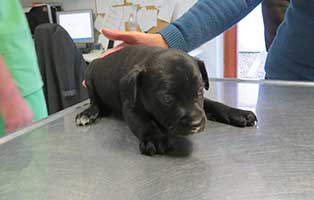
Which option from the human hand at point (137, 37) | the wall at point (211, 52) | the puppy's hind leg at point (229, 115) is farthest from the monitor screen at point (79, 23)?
the puppy's hind leg at point (229, 115)

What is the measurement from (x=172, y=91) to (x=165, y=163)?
0.11 m

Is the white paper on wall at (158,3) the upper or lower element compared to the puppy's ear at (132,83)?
lower

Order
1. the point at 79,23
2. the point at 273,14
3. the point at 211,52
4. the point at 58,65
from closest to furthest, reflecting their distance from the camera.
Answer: the point at 273,14
the point at 58,65
the point at 211,52
the point at 79,23

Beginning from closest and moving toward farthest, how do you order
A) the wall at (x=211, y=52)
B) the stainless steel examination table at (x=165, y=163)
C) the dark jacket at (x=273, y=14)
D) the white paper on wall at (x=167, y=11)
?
the stainless steel examination table at (x=165, y=163) < the dark jacket at (x=273, y=14) < the wall at (x=211, y=52) < the white paper on wall at (x=167, y=11)

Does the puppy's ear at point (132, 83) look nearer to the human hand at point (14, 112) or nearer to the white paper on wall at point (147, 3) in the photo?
the human hand at point (14, 112)

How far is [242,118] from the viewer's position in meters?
0.67

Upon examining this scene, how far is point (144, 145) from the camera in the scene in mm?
573

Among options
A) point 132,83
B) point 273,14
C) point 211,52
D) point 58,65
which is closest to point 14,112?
point 132,83

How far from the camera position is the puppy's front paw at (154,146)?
56 centimetres

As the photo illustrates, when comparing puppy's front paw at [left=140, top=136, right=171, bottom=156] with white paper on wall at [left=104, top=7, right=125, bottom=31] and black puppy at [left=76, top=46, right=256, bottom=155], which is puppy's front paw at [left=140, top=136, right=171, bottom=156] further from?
white paper on wall at [left=104, top=7, right=125, bottom=31]

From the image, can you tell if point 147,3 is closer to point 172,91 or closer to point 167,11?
point 167,11

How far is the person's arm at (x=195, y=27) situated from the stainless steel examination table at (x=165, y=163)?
199 millimetres

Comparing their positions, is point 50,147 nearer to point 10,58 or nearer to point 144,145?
point 144,145

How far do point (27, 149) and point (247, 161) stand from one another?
34cm
